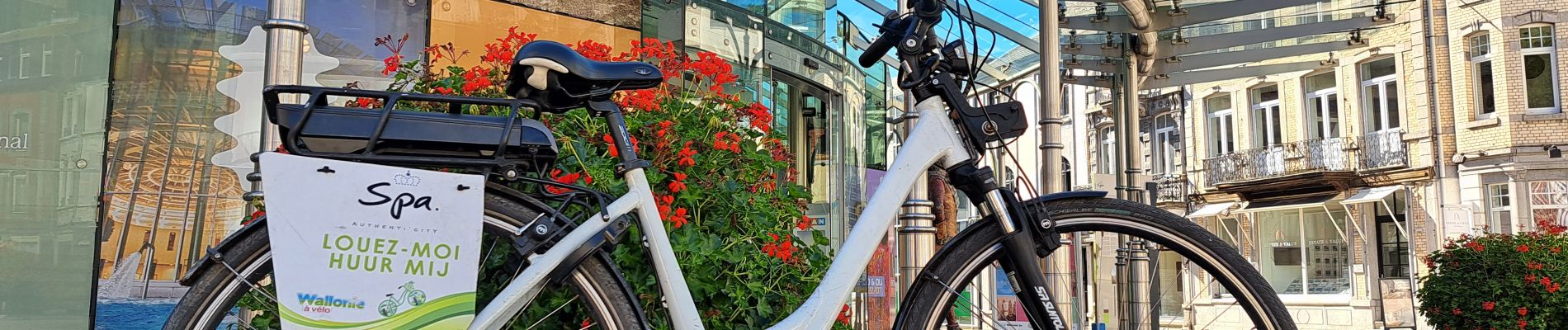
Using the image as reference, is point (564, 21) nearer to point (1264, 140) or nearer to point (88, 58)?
point (88, 58)

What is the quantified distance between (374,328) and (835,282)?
895mm

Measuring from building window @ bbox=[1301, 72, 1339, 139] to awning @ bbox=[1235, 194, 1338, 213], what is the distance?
3.96ft

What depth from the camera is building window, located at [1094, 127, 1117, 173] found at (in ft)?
91.4

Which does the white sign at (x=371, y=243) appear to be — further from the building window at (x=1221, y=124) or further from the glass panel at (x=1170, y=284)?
the building window at (x=1221, y=124)

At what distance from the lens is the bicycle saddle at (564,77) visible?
2012mm

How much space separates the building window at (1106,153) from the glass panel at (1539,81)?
1015 centimetres

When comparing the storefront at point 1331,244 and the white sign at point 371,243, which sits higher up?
the storefront at point 1331,244

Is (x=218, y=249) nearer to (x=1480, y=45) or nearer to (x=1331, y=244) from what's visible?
(x=1480, y=45)

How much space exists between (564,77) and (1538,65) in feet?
69.0

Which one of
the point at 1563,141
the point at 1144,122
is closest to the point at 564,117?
the point at 1563,141

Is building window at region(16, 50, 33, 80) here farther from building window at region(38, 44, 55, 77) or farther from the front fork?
the front fork

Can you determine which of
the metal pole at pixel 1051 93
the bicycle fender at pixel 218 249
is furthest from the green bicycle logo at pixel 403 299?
the metal pole at pixel 1051 93

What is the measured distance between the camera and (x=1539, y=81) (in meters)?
18.4

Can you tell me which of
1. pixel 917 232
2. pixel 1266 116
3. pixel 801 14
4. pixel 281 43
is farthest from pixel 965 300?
pixel 1266 116
